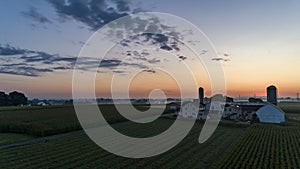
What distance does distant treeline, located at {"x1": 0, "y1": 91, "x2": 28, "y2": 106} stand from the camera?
93.8 meters

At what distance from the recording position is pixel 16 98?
→ 100438 mm

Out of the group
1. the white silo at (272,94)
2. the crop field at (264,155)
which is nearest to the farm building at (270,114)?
the crop field at (264,155)

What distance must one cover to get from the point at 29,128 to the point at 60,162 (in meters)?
15.6

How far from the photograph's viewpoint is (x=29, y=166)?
1556cm

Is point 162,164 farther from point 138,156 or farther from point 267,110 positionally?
point 267,110

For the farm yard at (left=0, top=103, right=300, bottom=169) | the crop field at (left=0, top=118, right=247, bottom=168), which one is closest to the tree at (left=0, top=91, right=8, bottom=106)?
the farm yard at (left=0, top=103, right=300, bottom=169)

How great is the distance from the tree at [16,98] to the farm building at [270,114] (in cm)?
8786

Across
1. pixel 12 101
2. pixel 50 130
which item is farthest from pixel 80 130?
pixel 12 101

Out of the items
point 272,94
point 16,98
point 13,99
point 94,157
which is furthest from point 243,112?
point 16,98

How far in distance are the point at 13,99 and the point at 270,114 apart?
92170 mm

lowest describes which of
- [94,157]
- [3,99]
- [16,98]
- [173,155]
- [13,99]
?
[94,157]

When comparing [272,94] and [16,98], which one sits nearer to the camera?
[272,94]

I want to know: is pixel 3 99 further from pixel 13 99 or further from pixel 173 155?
pixel 173 155

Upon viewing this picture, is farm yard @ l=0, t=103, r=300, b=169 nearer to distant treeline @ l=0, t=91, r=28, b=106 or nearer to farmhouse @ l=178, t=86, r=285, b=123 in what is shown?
farmhouse @ l=178, t=86, r=285, b=123
